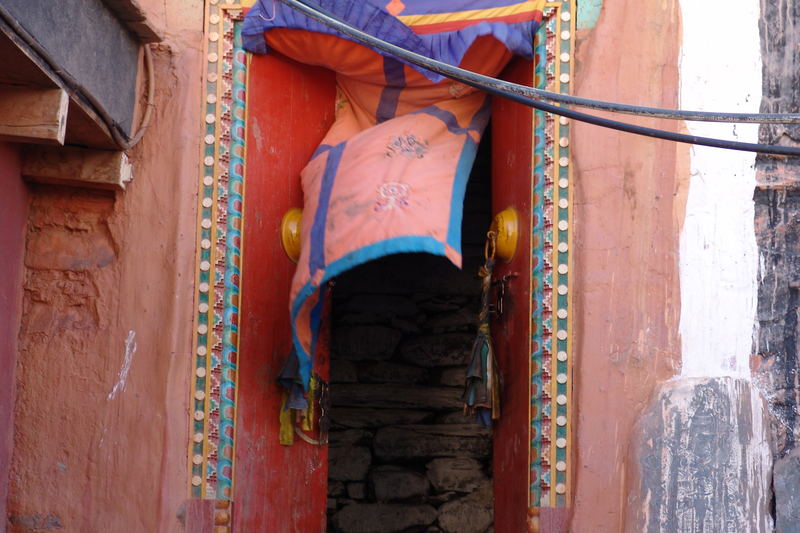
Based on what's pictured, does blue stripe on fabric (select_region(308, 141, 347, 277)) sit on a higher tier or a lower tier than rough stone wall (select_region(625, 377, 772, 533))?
higher

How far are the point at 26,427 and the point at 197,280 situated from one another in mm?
722

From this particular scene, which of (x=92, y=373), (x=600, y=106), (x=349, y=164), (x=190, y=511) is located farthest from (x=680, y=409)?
(x=92, y=373)

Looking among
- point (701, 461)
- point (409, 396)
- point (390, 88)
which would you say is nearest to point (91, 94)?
point (390, 88)

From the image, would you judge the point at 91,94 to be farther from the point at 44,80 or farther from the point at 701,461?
the point at 701,461

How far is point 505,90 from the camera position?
3.45 meters

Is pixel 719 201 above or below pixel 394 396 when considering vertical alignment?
above

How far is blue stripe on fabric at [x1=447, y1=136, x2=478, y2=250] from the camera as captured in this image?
3.77 metres

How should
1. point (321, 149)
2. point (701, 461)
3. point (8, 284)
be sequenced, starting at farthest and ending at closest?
point (321, 149) → point (8, 284) → point (701, 461)

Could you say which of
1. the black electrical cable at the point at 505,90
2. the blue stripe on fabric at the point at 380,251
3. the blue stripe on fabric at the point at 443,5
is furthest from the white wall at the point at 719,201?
the blue stripe on fabric at the point at 380,251

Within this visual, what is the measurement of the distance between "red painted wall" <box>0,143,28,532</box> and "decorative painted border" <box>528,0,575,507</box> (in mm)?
1671

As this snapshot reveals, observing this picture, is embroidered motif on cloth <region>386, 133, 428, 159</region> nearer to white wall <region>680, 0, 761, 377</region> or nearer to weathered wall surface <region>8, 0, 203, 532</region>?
weathered wall surface <region>8, 0, 203, 532</region>

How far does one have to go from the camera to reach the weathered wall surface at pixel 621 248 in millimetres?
3693

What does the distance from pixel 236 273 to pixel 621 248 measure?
1259mm

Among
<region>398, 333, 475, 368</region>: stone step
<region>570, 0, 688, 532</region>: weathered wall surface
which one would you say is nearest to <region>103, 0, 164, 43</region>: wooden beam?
<region>570, 0, 688, 532</region>: weathered wall surface
